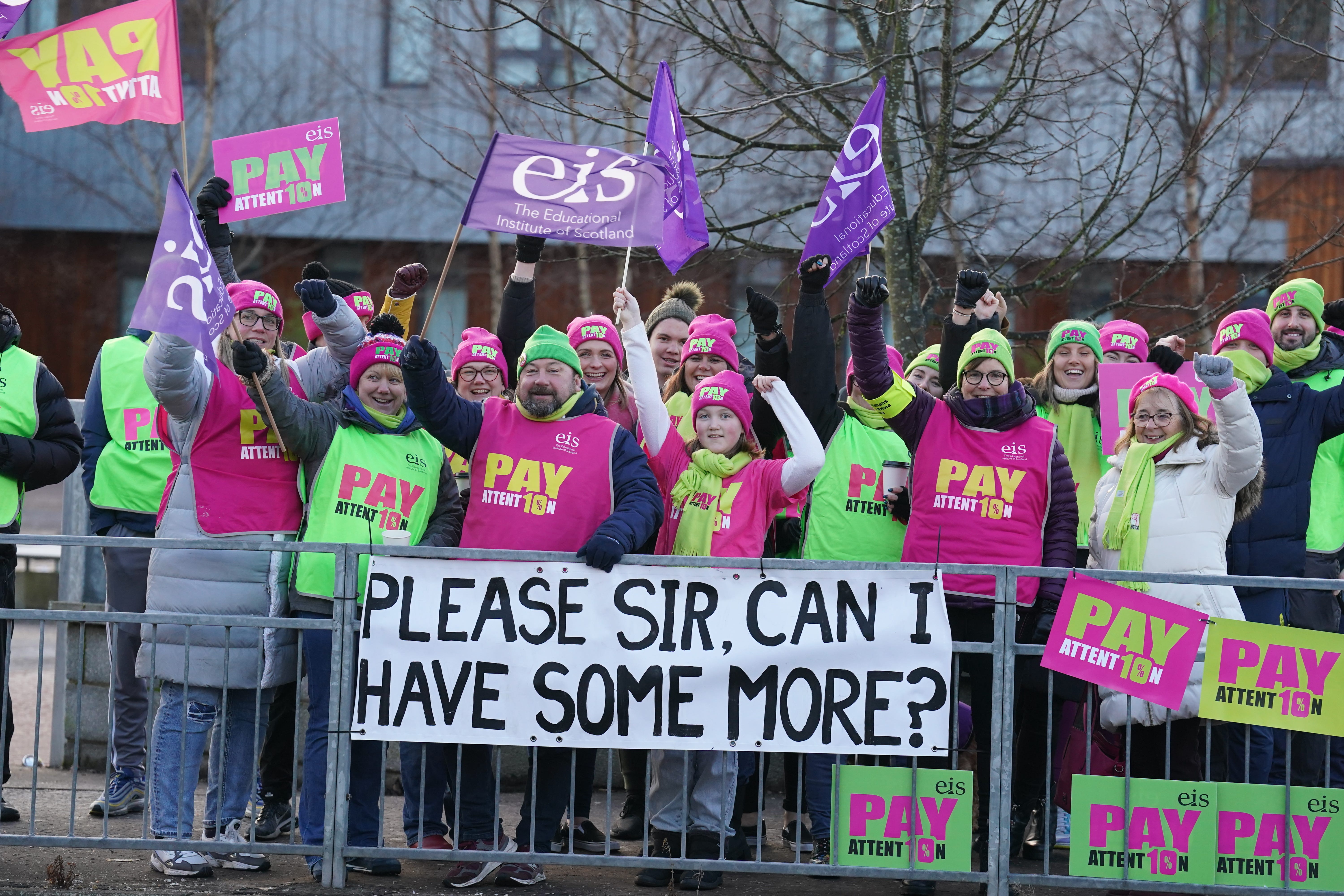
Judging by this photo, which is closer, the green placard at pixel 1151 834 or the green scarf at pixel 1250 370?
the green placard at pixel 1151 834

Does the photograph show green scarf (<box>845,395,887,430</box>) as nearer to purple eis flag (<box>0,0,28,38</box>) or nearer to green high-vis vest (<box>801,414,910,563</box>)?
green high-vis vest (<box>801,414,910,563</box>)

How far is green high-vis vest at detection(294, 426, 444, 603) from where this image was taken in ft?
18.7

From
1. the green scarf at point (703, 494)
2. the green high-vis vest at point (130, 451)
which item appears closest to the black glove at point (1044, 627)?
the green scarf at point (703, 494)

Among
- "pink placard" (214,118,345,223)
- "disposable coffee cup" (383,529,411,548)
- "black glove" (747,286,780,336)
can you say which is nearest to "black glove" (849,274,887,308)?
"black glove" (747,286,780,336)

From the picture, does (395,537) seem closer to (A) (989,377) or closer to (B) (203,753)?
(B) (203,753)

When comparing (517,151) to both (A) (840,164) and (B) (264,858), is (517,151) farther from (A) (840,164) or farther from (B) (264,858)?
(B) (264,858)

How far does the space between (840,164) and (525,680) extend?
2.83 metres

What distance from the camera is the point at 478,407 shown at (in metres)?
5.94

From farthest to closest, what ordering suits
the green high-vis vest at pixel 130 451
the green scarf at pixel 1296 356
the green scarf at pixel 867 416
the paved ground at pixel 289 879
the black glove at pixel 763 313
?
the green high-vis vest at pixel 130 451, the green scarf at pixel 1296 356, the green scarf at pixel 867 416, the black glove at pixel 763 313, the paved ground at pixel 289 879

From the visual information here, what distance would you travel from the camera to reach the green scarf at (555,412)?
5.85 metres

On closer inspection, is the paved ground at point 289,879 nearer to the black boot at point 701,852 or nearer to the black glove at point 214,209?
the black boot at point 701,852

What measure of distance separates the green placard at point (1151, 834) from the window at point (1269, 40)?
14.4 ft

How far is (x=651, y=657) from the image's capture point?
5.36 metres

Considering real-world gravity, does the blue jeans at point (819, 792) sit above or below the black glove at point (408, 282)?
below
